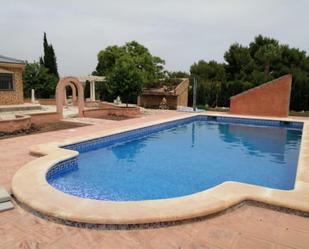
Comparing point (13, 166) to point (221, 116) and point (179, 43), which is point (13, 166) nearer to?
point (221, 116)

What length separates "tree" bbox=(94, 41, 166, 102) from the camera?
1733 centimetres

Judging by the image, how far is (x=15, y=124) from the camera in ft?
34.4

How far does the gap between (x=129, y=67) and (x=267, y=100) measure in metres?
9.91

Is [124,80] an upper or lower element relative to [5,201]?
upper

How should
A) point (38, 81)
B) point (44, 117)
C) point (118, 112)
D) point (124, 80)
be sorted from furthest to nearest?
point (38, 81), point (124, 80), point (118, 112), point (44, 117)

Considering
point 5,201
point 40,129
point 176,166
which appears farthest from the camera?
point 40,129

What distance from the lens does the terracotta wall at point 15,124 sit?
10188mm

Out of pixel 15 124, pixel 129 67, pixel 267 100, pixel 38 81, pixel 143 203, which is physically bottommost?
pixel 143 203

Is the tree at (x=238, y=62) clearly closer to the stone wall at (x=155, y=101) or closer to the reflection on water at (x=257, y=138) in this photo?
the stone wall at (x=155, y=101)

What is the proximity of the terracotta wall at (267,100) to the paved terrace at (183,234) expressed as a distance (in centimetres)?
1465

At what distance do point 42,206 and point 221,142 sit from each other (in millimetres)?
8668

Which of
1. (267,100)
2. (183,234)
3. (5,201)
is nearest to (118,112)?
(267,100)

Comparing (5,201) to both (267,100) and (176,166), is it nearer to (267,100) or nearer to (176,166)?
(176,166)

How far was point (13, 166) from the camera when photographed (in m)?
6.07
